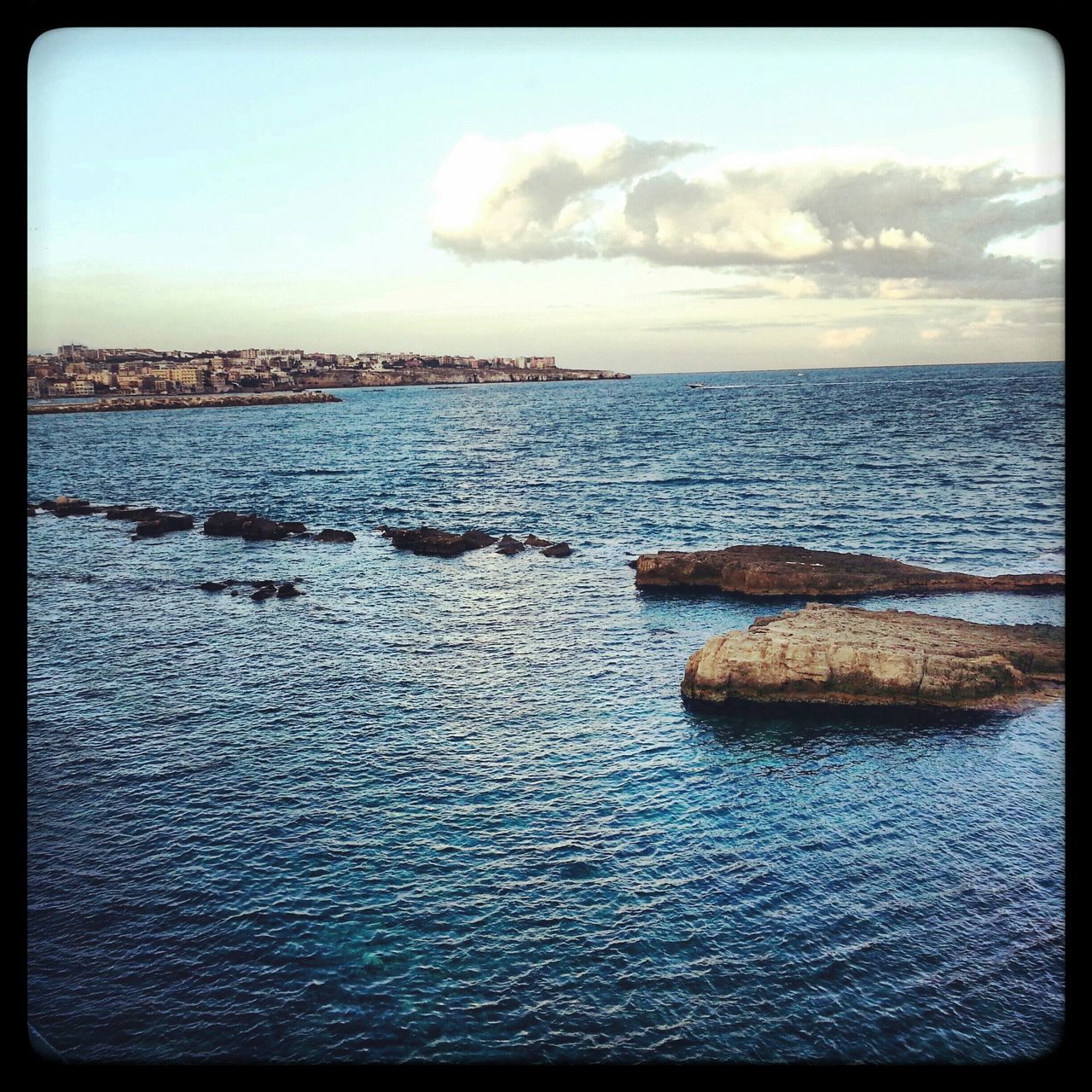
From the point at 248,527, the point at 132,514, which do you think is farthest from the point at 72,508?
the point at 248,527

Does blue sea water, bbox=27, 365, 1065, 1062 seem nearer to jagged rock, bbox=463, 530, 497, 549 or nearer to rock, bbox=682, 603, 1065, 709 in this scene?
rock, bbox=682, 603, 1065, 709

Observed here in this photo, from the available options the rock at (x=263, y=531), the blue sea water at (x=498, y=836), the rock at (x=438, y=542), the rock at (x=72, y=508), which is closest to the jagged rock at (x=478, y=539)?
the rock at (x=438, y=542)

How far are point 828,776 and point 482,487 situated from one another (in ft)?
202

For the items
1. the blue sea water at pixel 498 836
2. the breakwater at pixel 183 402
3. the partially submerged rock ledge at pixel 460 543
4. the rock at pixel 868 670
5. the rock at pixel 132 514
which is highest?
the breakwater at pixel 183 402

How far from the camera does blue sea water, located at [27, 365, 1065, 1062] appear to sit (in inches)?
712

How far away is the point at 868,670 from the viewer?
31219 mm

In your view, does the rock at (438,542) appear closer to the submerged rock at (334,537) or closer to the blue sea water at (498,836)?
the submerged rock at (334,537)

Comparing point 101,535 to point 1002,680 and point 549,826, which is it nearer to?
point 549,826

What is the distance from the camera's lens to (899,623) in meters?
36.0

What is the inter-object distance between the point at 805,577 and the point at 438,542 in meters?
23.2

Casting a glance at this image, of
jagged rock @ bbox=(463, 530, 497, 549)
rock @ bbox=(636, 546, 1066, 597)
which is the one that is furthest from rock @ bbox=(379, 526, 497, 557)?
rock @ bbox=(636, 546, 1066, 597)

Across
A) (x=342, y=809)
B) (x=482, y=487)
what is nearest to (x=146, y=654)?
(x=342, y=809)

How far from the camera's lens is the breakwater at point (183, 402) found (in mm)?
152625

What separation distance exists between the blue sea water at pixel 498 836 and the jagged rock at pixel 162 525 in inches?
Result: 336
